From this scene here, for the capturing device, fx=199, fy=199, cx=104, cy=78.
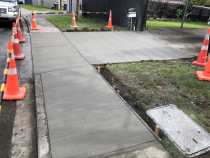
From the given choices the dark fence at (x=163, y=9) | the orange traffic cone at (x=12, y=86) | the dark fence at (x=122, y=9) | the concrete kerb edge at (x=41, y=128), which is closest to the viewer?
the concrete kerb edge at (x=41, y=128)

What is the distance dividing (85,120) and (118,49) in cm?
440

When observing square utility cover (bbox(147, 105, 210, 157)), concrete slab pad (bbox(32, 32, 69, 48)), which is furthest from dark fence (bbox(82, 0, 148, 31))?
square utility cover (bbox(147, 105, 210, 157))

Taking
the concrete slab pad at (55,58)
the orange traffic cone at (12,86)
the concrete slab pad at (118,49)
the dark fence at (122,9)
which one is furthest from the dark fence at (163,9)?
the orange traffic cone at (12,86)

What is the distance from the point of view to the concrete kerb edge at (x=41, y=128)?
248 centimetres

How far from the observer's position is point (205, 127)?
122 inches

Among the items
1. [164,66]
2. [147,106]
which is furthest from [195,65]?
[147,106]

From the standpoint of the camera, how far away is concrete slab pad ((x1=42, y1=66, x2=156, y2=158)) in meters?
2.55

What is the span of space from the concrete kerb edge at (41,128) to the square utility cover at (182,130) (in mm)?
1691

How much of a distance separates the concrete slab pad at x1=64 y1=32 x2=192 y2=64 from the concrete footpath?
3.96 feet

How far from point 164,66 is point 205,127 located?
280 cm

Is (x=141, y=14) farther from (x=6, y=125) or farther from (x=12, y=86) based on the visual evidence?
(x=6, y=125)

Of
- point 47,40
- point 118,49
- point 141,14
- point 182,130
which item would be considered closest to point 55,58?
point 118,49

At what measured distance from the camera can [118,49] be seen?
7.05m

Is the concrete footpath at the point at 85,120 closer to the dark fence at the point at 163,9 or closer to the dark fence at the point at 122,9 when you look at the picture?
the dark fence at the point at 122,9
